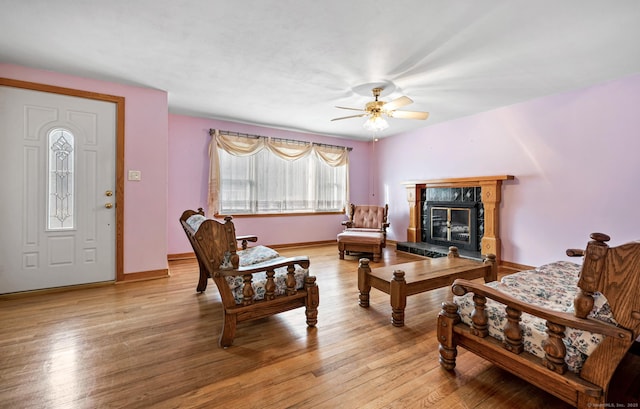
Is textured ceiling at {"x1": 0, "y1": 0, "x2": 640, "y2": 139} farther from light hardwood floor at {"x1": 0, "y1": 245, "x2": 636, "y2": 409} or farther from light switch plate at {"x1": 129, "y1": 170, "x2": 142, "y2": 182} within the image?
light hardwood floor at {"x1": 0, "y1": 245, "x2": 636, "y2": 409}

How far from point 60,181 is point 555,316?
4.41m

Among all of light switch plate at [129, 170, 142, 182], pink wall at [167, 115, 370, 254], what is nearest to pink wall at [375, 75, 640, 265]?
pink wall at [167, 115, 370, 254]

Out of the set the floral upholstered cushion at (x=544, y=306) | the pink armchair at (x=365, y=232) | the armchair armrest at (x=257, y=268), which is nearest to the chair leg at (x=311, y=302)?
the armchair armrest at (x=257, y=268)

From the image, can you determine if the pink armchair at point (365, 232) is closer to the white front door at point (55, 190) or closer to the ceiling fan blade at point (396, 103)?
the ceiling fan blade at point (396, 103)

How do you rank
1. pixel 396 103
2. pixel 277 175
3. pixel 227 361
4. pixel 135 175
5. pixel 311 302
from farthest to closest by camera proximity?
1. pixel 277 175
2. pixel 135 175
3. pixel 396 103
4. pixel 311 302
5. pixel 227 361

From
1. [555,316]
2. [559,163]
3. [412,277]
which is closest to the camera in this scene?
[555,316]

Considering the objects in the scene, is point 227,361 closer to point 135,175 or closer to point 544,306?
point 544,306

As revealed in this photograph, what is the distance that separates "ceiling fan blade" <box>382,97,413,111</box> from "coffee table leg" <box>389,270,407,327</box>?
5.90 ft

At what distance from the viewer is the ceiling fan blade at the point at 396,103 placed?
2.84 metres

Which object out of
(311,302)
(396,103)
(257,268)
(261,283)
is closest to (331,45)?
(396,103)

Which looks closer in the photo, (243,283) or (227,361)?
(227,361)

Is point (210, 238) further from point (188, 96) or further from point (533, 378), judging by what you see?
point (188, 96)

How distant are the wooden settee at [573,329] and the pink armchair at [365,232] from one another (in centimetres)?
273

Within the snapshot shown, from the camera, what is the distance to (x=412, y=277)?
2.52m
